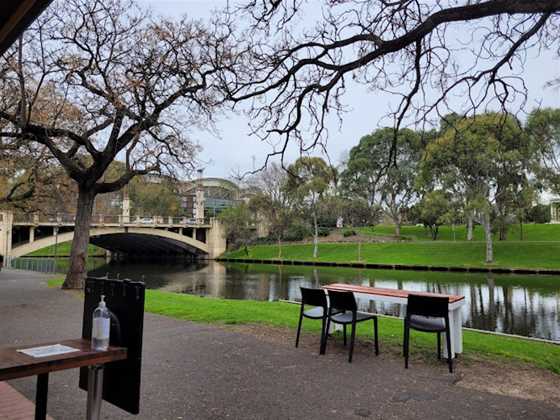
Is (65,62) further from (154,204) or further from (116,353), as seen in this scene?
(154,204)

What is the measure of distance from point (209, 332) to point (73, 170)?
7.86m

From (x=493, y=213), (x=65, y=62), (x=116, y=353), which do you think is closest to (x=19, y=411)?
(x=116, y=353)

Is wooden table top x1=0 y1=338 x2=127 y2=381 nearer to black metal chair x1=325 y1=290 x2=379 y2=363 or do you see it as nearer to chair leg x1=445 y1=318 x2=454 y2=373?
black metal chair x1=325 y1=290 x2=379 y2=363

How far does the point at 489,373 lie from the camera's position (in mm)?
5027

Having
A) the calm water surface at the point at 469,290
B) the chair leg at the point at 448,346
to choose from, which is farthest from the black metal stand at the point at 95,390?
the calm water surface at the point at 469,290

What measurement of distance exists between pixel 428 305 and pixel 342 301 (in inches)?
41.4

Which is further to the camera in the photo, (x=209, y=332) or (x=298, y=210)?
(x=298, y=210)

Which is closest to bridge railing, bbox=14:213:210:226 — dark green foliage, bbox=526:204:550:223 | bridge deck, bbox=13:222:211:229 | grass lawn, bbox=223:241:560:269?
bridge deck, bbox=13:222:211:229

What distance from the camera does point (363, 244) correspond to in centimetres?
4159

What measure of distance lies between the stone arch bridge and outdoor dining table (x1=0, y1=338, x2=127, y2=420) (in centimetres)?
3066

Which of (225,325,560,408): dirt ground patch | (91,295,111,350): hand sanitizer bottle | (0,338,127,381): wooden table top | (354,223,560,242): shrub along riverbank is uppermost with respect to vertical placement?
(354,223,560,242): shrub along riverbank

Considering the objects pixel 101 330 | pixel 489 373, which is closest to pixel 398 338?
pixel 489 373

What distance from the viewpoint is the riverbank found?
95.0 feet

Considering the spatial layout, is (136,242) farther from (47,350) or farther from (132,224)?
(47,350)
